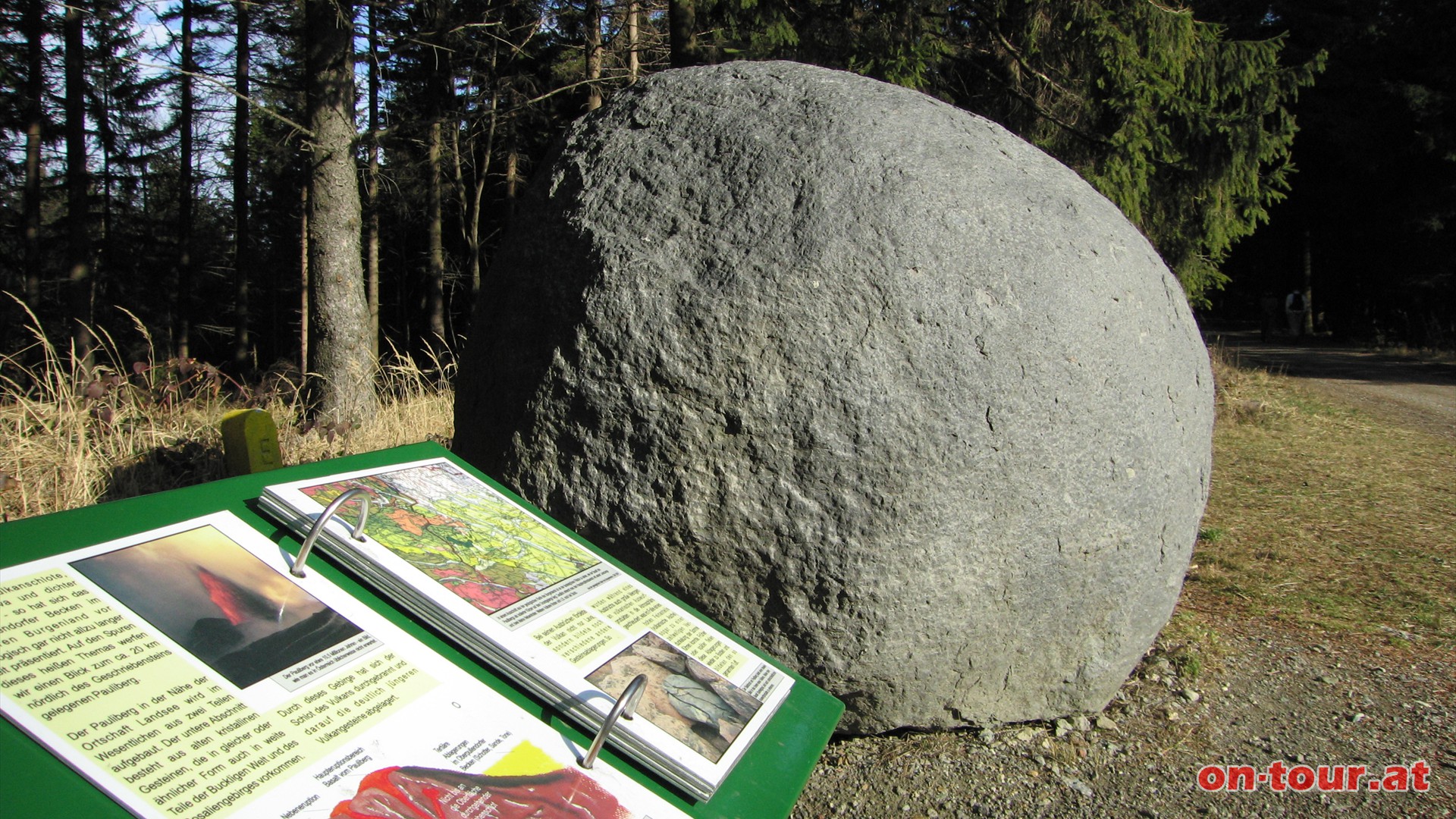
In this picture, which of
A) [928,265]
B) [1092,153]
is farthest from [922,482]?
[1092,153]

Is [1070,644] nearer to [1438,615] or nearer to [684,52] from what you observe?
[1438,615]

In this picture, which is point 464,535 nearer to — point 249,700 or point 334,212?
point 249,700

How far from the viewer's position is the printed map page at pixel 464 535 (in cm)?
169

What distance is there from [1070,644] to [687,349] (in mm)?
1546

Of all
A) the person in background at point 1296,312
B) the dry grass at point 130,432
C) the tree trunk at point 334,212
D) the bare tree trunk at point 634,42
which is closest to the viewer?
the dry grass at point 130,432

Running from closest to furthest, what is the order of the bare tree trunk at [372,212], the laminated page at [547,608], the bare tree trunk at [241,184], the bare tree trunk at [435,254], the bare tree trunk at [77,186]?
the laminated page at [547,608]
the bare tree trunk at [77,186]
the bare tree trunk at [372,212]
the bare tree trunk at [435,254]
the bare tree trunk at [241,184]

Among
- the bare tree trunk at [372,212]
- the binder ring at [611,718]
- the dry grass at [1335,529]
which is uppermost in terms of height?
the bare tree trunk at [372,212]

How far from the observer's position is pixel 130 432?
4.82m

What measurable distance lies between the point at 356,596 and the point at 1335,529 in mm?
5510

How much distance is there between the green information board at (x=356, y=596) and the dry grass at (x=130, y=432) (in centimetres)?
253

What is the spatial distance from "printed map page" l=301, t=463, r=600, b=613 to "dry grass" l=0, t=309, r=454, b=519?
243 centimetres

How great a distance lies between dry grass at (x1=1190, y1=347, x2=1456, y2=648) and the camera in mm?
4035

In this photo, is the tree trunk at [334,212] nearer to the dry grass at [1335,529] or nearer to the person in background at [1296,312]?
the dry grass at [1335,529]

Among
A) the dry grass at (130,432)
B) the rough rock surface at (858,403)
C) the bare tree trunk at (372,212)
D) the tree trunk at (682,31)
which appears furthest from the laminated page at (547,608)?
the bare tree trunk at (372,212)
